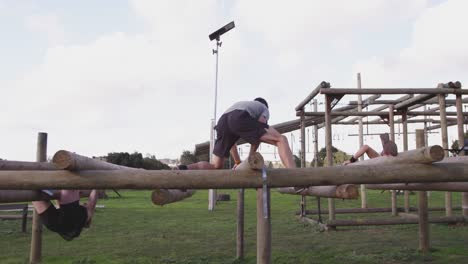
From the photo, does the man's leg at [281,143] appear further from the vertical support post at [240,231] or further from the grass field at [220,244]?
the vertical support post at [240,231]

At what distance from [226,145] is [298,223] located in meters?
6.16

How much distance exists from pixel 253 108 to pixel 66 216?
222 cm

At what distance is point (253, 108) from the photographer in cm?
451

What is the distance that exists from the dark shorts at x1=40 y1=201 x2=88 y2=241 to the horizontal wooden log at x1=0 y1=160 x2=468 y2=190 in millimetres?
1315

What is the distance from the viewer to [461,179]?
147 inches

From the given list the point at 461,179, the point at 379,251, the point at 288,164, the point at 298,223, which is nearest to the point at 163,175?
the point at 288,164

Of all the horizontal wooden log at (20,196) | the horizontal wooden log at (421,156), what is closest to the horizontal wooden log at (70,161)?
the horizontal wooden log at (20,196)

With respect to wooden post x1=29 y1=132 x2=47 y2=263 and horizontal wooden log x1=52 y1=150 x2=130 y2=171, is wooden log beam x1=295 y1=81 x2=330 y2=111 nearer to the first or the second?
wooden post x1=29 y1=132 x2=47 y2=263

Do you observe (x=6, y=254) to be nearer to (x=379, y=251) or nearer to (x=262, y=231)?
(x=262, y=231)

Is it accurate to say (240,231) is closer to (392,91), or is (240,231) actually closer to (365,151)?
(365,151)

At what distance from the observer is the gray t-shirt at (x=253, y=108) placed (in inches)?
177

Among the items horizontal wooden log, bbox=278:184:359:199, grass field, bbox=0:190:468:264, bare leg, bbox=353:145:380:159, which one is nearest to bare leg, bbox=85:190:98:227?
grass field, bbox=0:190:468:264

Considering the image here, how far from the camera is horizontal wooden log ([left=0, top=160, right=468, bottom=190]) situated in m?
3.45

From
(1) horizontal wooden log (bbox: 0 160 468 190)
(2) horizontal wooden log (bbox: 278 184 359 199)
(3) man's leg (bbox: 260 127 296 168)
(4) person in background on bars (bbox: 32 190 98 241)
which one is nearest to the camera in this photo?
(1) horizontal wooden log (bbox: 0 160 468 190)
